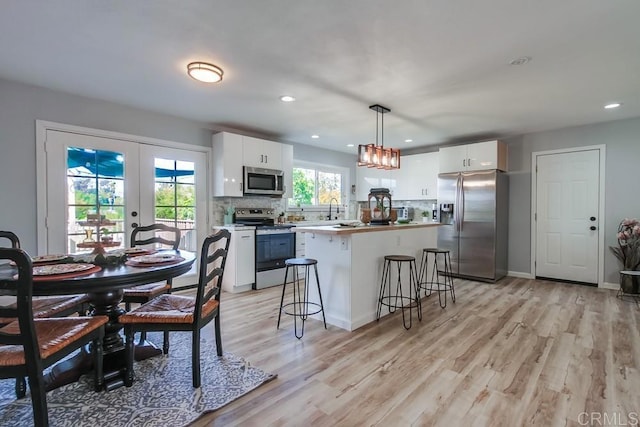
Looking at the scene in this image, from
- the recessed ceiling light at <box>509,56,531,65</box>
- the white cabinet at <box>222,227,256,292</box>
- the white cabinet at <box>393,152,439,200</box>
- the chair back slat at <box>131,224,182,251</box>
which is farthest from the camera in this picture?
the white cabinet at <box>393,152,439,200</box>

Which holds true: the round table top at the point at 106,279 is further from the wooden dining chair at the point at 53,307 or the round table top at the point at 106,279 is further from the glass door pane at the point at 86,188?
the glass door pane at the point at 86,188

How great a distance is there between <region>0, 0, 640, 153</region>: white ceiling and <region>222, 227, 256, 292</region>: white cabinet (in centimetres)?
165

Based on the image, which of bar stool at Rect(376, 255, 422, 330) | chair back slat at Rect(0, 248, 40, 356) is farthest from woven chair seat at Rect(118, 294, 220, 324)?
bar stool at Rect(376, 255, 422, 330)

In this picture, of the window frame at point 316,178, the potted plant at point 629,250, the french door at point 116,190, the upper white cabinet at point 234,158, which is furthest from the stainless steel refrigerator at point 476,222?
the french door at point 116,190

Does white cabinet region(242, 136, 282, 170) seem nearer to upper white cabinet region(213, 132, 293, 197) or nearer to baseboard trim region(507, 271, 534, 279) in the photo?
upper white cabinet region(213, 132, 293, 197)

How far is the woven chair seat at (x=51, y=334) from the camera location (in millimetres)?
1493

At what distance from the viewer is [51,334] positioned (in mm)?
1684

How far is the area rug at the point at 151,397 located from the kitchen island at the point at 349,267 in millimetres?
1105

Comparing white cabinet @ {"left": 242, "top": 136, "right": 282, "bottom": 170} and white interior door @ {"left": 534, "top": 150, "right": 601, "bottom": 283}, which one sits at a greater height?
white cabinet @ {"left": 242, "top": 136, "right": 282, "bottom": 170}

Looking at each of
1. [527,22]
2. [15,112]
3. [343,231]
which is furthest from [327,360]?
[15,112]

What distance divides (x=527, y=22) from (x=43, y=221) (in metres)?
4.59

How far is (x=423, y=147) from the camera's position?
21.0ft

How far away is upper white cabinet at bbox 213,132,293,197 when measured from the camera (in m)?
4.56

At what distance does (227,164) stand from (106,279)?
3.00 meters
